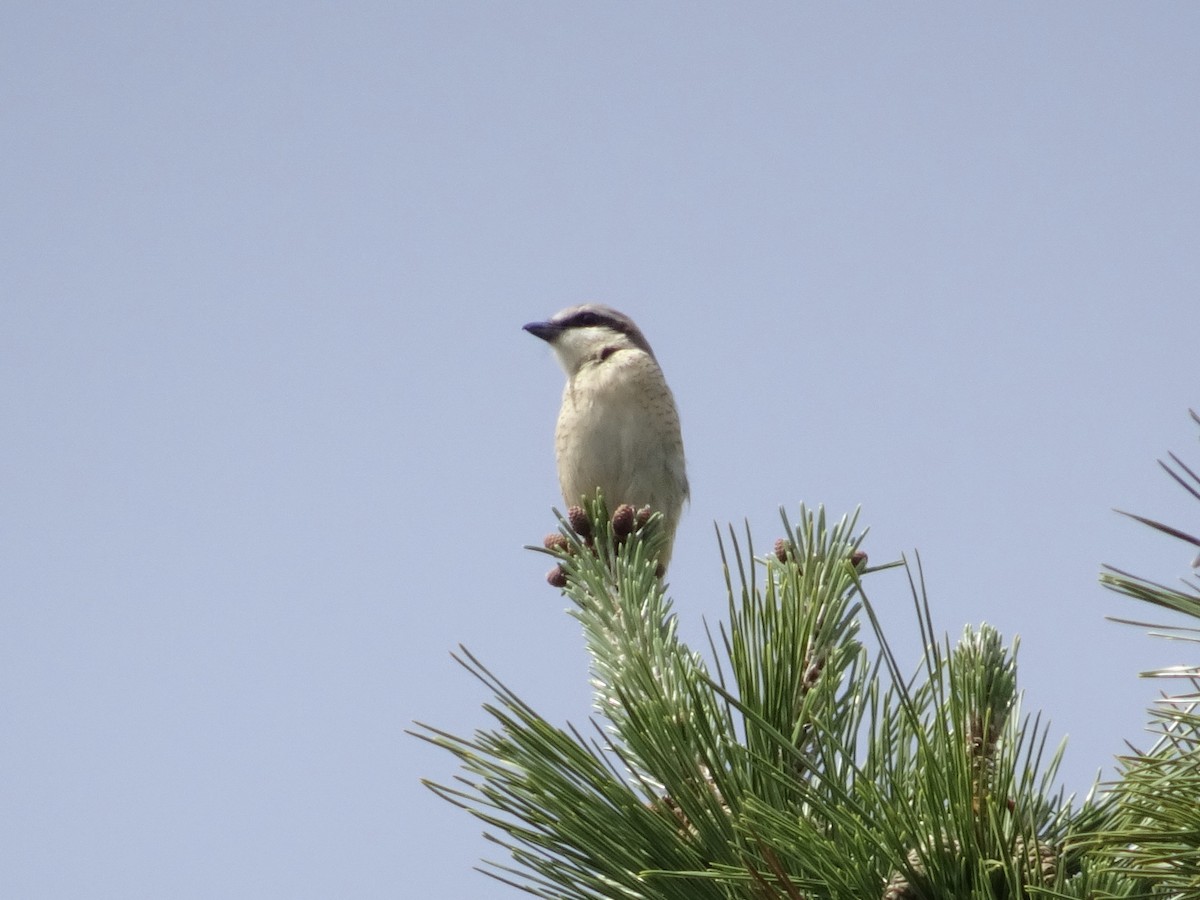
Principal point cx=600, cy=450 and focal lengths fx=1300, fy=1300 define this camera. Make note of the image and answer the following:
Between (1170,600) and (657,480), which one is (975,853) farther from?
(657,480)

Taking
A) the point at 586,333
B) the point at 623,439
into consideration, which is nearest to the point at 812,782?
the point at 623,439

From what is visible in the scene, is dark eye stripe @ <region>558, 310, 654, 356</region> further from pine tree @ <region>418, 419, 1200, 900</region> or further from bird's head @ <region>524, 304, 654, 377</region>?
pine tree @ <region>418, 419, 1200, 900</region>

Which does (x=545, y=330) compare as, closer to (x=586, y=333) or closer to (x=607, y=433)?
(x=586, y=333)

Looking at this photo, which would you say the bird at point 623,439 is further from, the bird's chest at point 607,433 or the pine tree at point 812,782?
the pine tree at point 812,782

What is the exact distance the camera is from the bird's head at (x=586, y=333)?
7492mm

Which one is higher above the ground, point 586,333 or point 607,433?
point 586,333

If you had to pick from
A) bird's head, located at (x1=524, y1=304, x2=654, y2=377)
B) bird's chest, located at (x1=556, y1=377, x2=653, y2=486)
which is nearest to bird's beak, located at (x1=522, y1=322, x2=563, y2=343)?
bird's head, located at (x1=524, y1=304, x2=654, y2=377)

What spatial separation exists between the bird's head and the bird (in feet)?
1.36

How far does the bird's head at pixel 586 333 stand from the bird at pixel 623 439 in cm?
41

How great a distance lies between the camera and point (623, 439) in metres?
6.59

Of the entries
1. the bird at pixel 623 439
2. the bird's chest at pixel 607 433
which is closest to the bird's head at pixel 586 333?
the bird at pixel 623 439

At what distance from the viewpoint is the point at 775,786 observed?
1.86 meters

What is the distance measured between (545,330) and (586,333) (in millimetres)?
266

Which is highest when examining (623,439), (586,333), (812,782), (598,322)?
(598,322)
